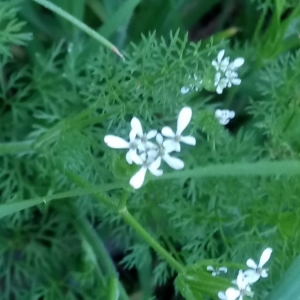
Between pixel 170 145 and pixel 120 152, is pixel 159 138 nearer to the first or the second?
pixel 170 145

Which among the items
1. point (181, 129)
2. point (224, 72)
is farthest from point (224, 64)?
point (181, 129)

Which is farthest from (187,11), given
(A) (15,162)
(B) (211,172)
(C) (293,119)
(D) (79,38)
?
(B) (211,172)

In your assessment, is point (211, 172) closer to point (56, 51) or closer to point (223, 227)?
point (223, 227)

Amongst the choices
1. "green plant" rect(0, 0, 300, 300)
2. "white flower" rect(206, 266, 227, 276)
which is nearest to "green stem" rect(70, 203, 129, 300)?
"green plant" rect(0, 0, 300, 300)

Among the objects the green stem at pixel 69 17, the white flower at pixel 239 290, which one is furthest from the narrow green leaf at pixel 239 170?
the green stem at pixel 69 17

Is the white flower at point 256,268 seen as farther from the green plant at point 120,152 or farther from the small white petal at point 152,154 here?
the small white petal at point 152,154

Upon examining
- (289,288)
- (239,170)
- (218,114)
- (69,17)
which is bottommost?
(289,288)

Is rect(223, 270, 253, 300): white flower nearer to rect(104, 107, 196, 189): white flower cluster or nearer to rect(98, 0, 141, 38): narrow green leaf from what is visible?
rect(104, 107, 196, 189): white flower cluster
